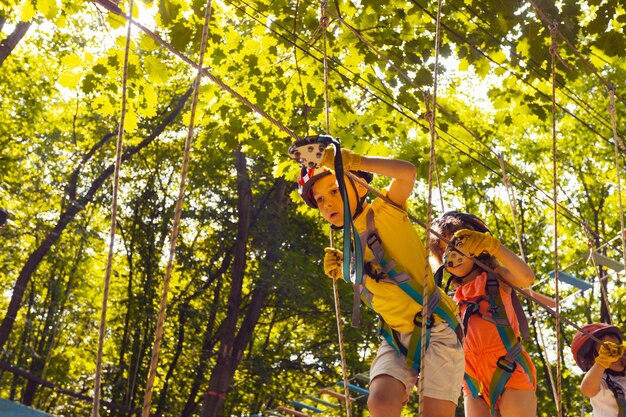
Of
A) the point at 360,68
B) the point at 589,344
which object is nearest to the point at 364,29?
the point at 360,68

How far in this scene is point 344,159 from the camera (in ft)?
9.23

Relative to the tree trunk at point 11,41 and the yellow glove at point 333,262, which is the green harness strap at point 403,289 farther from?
the tree trunk at point 11,41

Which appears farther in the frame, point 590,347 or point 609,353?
point 590,347

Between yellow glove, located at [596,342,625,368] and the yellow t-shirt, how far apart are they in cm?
118

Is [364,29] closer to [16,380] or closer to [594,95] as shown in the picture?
[594,95]

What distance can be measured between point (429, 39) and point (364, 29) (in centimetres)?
45

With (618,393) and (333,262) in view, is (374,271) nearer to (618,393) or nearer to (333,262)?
(333,262)

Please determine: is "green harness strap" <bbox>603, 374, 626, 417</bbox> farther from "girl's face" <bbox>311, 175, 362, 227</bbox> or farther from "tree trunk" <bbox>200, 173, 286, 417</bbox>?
"tree trunk" <bbox>200, 173, 286, 417</bbox>

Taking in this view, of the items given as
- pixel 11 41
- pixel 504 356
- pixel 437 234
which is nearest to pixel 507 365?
pixel 504 356

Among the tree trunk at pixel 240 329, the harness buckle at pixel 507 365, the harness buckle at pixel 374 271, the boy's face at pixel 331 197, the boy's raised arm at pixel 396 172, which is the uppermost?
the tree trunk at pixel 240 329

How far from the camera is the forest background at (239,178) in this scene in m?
6.05

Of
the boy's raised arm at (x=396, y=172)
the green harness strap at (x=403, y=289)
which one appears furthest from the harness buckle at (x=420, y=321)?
the boy's raised arm at (x=396, y=172)

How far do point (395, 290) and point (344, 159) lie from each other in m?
0.48

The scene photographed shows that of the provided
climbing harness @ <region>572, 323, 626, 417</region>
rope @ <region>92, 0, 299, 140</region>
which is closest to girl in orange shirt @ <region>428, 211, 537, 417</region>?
climbing harness @ <region>572, 323, 626, 417</region>
